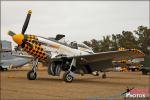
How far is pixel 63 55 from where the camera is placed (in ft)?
61.9

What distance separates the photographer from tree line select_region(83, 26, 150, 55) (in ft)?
220

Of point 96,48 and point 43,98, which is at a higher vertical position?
point 96,48

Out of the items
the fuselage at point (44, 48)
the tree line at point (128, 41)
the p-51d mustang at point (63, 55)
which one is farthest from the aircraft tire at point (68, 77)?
the tree line at point (128, 41)

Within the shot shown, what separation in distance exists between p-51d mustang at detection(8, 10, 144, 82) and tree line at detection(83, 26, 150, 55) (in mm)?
46517

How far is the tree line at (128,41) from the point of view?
67000 mm

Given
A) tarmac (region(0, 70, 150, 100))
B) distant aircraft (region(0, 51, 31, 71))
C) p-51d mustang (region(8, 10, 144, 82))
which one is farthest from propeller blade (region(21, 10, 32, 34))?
distant aircraft (region(0, 51, 31, 71))

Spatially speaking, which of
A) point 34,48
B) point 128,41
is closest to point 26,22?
point 34,48

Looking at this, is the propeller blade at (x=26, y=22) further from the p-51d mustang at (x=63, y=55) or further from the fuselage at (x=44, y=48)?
the fuselage at (x=44, y=48)

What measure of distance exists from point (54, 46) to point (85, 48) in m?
2.57

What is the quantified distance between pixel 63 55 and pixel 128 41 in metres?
53.6

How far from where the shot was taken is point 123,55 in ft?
59.3

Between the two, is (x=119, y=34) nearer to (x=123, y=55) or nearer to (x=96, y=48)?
(x=96, y=48)

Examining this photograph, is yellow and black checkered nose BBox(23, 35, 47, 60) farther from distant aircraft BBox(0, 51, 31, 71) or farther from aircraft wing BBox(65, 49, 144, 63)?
distant aircraft BBox(0, 51, 31, 71)

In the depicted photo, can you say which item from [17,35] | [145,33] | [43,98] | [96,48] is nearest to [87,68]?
[17,35]
